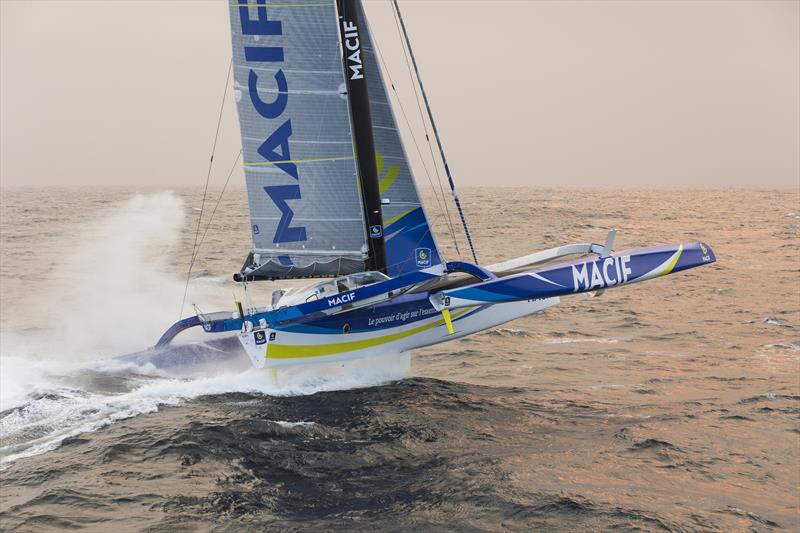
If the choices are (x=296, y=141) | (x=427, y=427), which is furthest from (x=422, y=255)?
(x=427, y=427)

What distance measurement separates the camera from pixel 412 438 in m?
9.16

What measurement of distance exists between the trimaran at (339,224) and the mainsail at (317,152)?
2cm

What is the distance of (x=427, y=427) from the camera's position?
9570mm

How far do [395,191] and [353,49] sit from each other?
2.33 m

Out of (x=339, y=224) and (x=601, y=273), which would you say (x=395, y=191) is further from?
(x=601, y=273)

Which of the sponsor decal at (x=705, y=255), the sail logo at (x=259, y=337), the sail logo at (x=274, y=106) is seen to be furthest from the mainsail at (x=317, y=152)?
the sponsor decal at (x=705, y=255)

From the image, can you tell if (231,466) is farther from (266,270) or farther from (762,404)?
(762,404)

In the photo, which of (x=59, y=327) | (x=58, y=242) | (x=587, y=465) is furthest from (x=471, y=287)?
(x=58, y=242)

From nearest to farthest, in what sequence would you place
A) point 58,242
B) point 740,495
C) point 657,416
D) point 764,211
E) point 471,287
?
point 740,495 < point 657,416 < point 471,287 < point 58,242 < point 764,211

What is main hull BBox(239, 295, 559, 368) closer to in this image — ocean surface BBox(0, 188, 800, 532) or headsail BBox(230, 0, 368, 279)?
ocean surface BBox(0, 188, 800, 532)

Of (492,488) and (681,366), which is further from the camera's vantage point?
(681,366)

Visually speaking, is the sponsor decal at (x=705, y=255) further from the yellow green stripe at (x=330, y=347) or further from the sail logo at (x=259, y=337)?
the sail logo at (x=259, y=337)

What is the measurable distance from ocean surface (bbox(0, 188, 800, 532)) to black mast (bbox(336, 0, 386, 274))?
1920 mm

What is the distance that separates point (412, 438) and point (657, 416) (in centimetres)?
351
